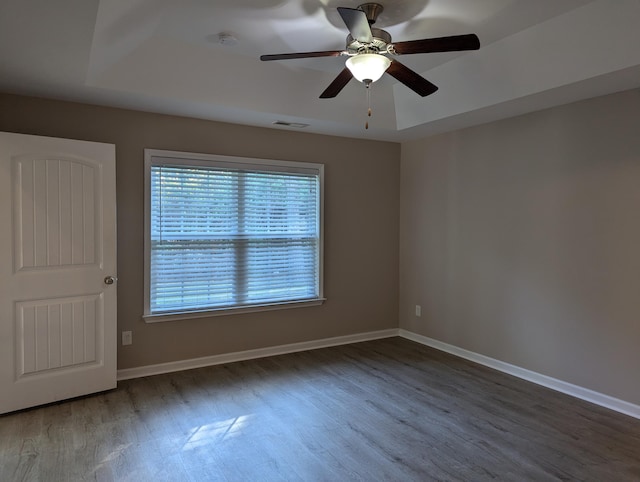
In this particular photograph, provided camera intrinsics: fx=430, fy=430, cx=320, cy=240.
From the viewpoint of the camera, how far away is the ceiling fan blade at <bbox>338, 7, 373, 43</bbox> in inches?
82.8

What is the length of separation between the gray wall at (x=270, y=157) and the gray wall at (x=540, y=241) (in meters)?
0.46

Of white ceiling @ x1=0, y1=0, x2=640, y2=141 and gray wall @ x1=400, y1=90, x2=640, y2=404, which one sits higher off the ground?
white ceiling @ x1=0, y1=0, x2=640, y2=141

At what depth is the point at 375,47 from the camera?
2.52 meters

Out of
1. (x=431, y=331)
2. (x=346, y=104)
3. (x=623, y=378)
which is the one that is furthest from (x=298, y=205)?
(x=623, y=378)

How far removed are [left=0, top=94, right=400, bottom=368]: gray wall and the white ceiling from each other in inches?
7.2

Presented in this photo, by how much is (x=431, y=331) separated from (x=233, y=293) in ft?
7.40

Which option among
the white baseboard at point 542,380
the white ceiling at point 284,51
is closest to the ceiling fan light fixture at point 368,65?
the white ceiling at point 284,51

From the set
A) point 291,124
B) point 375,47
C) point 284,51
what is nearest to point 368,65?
point 375,47

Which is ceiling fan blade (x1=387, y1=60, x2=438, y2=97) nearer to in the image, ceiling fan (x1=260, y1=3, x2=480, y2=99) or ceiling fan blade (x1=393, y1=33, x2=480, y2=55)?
ceiling fan (x1=260, y1=3, x2=480, y2=99)

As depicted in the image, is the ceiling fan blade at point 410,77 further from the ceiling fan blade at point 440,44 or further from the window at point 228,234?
the window at point 228,234

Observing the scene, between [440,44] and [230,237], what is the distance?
2.60m

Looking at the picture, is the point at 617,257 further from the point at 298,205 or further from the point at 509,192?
the point at 298,205

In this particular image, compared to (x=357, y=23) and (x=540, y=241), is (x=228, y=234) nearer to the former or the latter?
(x=357, y=23)

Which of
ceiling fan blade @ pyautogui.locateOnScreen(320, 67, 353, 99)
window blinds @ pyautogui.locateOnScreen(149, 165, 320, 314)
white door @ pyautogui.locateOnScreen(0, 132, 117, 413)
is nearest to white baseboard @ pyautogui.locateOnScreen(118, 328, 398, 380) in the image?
white door @ pyautogui.locateOnScreen(0, 132, 117, 413)
